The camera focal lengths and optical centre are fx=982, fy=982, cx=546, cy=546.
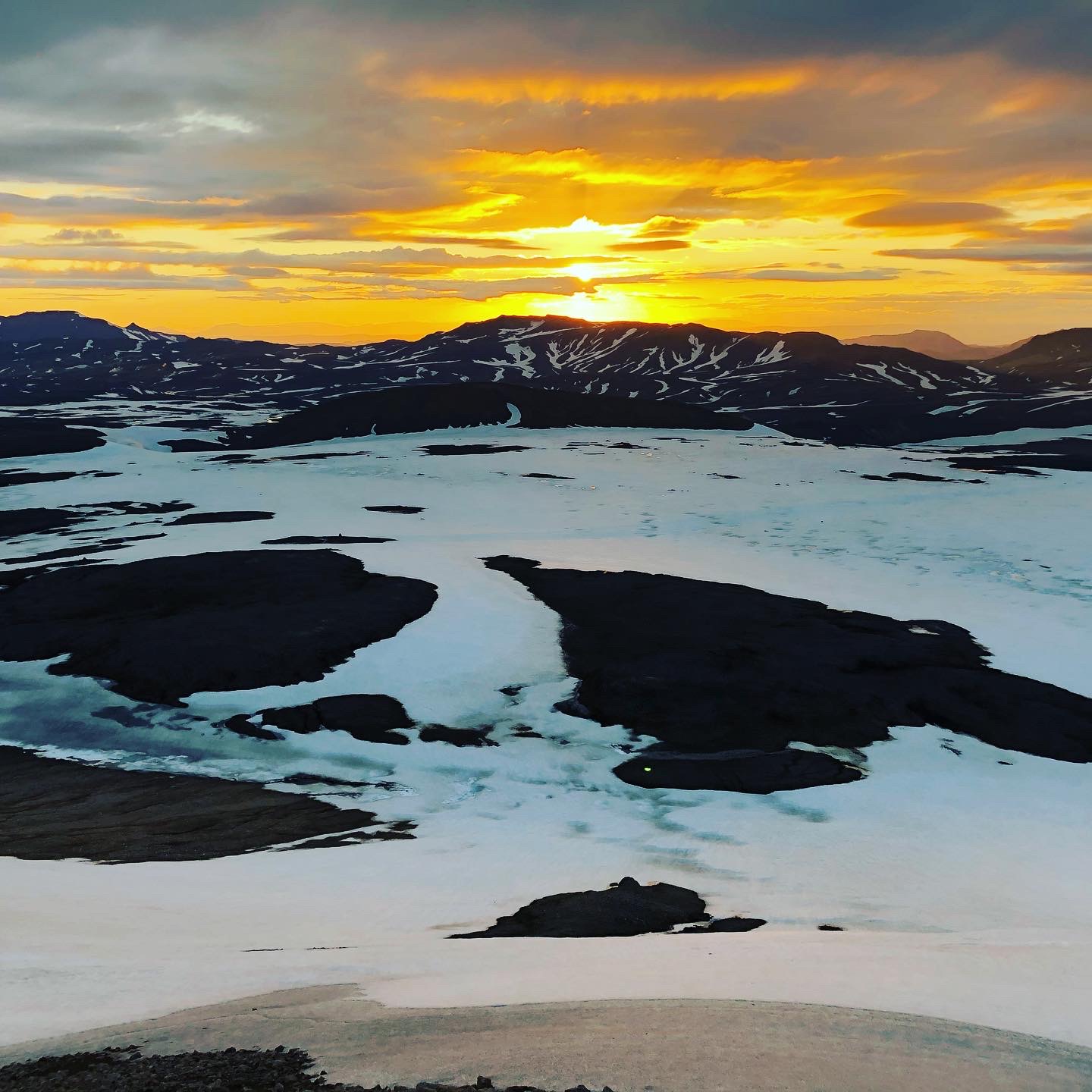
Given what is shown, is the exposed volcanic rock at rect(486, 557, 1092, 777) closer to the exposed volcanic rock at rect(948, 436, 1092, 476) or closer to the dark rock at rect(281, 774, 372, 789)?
the dark rock at rect(281, 774, 372, 789)

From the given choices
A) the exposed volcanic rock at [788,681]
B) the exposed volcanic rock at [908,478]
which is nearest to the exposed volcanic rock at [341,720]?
the exposed volcanic rock at [788,681]

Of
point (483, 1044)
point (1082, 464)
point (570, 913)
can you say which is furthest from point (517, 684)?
point (1082, 464)

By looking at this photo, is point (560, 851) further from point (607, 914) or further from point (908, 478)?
point (908, 478)

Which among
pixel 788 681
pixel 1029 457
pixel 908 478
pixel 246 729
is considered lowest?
pixel 246 729

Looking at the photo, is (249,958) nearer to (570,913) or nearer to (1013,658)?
(570,913)

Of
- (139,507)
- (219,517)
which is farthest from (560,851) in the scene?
A: (139,507)
